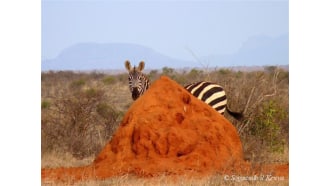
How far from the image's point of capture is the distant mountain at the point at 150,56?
17.3 meters

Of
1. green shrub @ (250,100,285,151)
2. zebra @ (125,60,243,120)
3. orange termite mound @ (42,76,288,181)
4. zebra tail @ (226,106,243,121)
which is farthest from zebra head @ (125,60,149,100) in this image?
green shrub @ (250,100,285,151)

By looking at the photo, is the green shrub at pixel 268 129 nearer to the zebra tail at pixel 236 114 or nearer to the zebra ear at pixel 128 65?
the zebra tail at pixel 236 114

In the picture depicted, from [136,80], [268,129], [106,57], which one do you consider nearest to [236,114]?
[268,129]

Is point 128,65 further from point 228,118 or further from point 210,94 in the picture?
point 228,118

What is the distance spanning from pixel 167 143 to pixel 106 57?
669cm

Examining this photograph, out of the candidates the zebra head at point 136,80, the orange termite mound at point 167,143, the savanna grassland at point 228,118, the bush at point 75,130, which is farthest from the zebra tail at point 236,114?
the bush at point 75,130

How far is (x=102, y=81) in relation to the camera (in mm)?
26312

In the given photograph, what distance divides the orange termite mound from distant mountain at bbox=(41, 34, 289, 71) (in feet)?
13.0

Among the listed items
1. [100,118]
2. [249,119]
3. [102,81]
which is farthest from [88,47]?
[102,81]

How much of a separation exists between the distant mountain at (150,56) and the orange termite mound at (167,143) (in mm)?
3968

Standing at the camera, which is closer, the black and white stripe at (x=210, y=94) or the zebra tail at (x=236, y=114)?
the black and white stripe at (x=210, y=94)

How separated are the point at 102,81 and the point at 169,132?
14289 millimetres

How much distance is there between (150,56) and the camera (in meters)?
17.5
